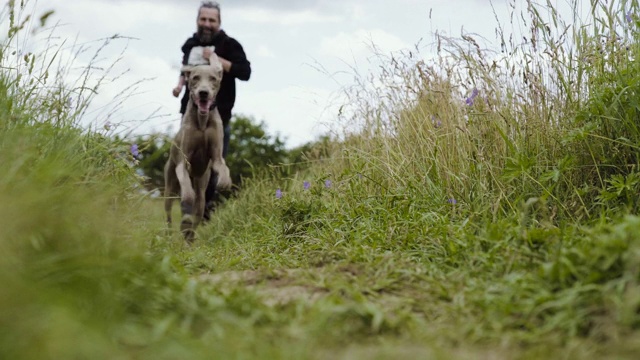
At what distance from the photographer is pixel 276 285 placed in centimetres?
321

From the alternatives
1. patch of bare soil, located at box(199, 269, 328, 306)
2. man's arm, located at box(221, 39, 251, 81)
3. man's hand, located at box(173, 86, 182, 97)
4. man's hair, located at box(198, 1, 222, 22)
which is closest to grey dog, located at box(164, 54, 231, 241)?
man's hand, located at box(173, 86, 182, 97)

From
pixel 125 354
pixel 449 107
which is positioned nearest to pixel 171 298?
pixel 125 354

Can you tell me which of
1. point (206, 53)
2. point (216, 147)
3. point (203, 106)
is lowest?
point (216, 147)

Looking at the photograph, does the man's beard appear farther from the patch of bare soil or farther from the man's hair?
the patch of bare soil

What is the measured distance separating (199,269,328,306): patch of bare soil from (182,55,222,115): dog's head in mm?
3861

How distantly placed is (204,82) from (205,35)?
1.44 m

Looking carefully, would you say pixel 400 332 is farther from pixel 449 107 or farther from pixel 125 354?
pixel 449 107

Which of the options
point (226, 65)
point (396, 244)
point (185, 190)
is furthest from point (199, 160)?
point (396, 244)

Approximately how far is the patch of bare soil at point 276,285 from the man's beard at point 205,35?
209 inches

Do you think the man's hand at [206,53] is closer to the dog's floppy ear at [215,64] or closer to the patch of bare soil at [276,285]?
the dog's floppy ear at [215,64]

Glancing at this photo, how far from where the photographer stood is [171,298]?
2.61m

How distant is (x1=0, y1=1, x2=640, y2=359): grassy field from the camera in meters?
2.34

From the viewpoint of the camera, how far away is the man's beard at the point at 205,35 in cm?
843

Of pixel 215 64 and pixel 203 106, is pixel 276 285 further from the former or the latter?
pixel 215 64
